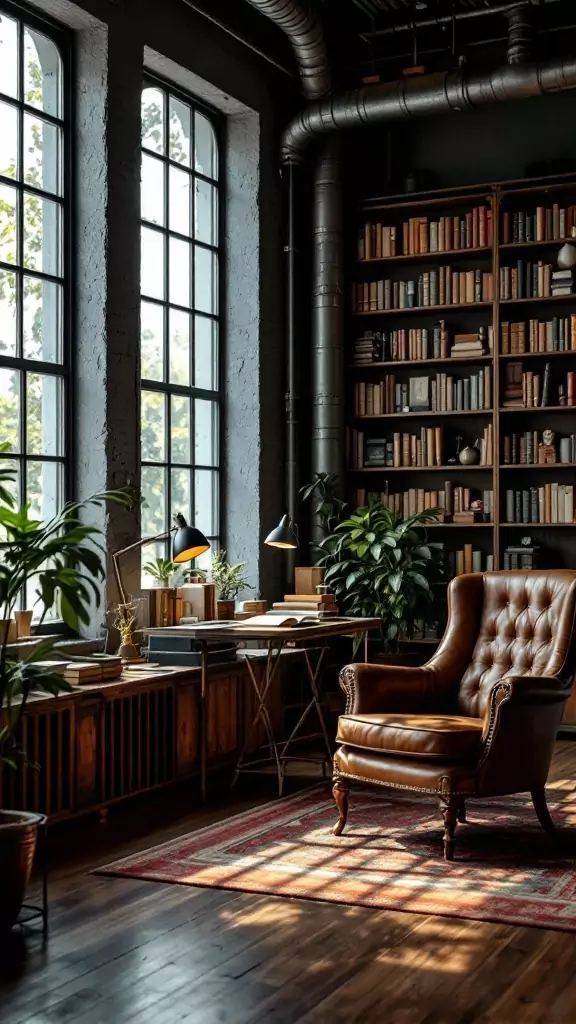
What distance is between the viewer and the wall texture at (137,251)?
6.46 metres

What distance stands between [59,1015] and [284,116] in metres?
6.57

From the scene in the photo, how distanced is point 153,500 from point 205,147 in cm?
243

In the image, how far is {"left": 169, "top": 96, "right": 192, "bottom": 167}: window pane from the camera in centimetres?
756

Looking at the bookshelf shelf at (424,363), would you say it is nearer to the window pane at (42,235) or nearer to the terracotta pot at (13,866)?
the window pane at (42,235)

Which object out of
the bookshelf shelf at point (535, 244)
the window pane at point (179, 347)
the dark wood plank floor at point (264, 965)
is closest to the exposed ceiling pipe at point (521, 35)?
the bookshelf shelf at point (535, 244)

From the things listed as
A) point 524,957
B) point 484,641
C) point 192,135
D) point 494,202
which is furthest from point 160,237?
point 524,957

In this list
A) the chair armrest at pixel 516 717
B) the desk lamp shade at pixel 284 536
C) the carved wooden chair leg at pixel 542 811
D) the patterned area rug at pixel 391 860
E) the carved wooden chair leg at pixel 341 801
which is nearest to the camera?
the patterned area rug at pixel 391 860

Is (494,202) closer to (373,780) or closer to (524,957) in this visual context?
(373,780)

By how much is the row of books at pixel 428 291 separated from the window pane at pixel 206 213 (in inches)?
43.7

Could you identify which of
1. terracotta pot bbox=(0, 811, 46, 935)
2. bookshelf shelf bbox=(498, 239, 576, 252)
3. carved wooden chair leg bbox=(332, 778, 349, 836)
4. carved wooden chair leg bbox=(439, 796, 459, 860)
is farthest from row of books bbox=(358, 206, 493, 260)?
terracotta pot bbox=(0, 811, 46, 935)

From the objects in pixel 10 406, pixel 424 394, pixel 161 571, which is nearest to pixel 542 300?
pixel 424 394

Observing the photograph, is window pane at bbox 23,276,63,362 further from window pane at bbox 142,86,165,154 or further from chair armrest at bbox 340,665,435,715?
chair armrest at bbox 340,665,435,715

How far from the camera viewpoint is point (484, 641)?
5914mm

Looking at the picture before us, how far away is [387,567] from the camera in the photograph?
783 cm
